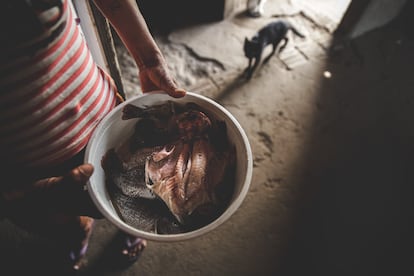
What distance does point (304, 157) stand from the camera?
1.98 metres

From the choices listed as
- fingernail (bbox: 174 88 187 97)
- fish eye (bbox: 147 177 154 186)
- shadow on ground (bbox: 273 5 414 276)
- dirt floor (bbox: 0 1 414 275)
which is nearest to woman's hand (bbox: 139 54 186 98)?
fingernail (bbox: 174 88 187 97)

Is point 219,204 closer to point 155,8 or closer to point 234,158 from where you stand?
point 234,158

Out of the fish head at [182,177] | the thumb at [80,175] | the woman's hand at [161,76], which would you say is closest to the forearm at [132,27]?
the woman's hand at [161,76]

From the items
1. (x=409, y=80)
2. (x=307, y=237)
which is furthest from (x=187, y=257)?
(x=409, y=80)

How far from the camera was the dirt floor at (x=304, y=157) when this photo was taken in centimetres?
158

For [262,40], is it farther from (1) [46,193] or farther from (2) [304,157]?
(1) [46,193]

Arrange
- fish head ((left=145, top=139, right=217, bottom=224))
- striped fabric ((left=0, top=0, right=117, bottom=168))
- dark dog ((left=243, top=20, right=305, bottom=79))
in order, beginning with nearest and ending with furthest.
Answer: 1. striped fabric ((left=0, top=0, right=117, bottom=168))
2. fish head ((left=145, top=139, right=217, bottom=224))
3. dark dog ((left=243, top=20, right=305, bottom=79))

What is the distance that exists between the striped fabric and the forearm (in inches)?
6.6

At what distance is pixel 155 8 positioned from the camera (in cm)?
246

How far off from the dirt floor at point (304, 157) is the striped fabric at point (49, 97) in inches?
38.7

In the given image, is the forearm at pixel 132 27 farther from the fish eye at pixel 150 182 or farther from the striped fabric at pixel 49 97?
the fish eye at pixel 150 182

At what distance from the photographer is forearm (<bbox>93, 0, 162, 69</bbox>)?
0.90 meters

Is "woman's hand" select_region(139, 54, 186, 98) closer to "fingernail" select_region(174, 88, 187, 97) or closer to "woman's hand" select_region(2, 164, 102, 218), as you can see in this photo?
"fingernail" select_region(174, 88, 187, 97)

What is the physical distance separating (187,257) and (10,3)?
144 centimetres
